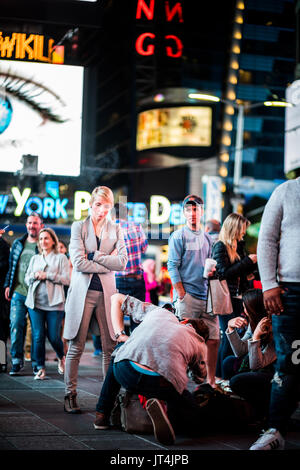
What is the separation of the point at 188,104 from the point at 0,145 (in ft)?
132

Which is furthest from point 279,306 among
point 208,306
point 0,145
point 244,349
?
point 0,145

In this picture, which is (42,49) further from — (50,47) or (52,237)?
(52,237)

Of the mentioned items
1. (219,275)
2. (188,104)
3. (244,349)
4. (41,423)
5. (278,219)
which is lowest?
(41,423)

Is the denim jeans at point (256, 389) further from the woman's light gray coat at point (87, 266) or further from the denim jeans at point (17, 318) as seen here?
the denim jeans at point (17, 318)

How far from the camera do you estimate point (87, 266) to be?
6.47 metres

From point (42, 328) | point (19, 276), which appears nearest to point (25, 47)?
point (19, 276)

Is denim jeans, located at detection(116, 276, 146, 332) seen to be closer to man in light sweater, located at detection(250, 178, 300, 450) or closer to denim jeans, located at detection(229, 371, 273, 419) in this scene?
denim jeans, located at detection(229, 371, 273, 419)

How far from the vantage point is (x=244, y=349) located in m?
6.78

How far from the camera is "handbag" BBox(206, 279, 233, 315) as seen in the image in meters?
7.82

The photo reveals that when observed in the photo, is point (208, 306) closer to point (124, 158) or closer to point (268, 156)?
point (124, 158)

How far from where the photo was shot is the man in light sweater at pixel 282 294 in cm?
455

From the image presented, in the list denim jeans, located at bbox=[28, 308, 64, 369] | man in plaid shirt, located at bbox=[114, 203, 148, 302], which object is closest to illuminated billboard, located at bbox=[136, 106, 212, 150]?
denim jeans, located at bbox=[28, 308, 64, 369]

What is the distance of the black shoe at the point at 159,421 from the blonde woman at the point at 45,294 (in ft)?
13.1

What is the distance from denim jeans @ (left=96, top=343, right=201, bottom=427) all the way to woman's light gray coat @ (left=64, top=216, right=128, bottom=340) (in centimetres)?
89
